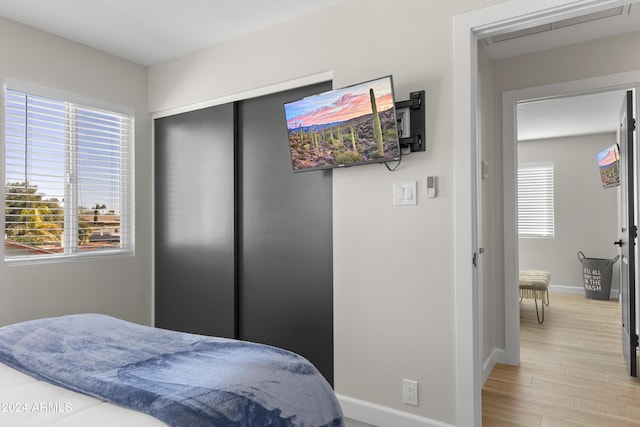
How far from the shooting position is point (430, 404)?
2111 millimetres

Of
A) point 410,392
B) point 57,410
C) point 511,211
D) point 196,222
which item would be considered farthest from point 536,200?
point 57,410

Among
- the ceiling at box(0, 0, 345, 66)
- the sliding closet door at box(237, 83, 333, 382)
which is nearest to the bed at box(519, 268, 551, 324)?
the sliding closet door at box(237, 83, 333, 382)

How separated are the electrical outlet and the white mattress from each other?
4.96 ft

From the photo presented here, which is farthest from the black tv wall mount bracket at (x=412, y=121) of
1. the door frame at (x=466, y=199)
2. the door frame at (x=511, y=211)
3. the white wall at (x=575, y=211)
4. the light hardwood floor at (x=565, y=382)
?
the white wall at (x=575, y=211)

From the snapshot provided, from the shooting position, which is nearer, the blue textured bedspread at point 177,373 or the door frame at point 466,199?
the blue textured bedspread at point 177,373

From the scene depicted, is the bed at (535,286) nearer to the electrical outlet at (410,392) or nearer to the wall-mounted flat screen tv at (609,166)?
the wall-mounted flat screen tv at (609,166)

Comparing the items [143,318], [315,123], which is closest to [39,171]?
[143,318]

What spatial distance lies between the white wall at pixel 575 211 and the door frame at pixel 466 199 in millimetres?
Result: 5106

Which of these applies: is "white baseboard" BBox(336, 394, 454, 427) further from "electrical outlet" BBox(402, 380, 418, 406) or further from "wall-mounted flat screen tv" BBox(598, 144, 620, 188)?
"wall-mounted flat screen tv" BBox(598, 144, 620, 188)

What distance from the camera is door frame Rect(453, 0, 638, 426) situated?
198cm

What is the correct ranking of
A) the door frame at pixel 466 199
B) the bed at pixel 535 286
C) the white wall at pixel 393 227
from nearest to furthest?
the door frame at pixel 466 199 → the white wall at pixel 393 227 → the bed at pixel 535 286

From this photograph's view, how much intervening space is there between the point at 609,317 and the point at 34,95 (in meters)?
6.14

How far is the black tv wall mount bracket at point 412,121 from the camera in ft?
6.99

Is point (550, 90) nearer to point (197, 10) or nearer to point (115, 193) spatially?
point (197, 10)
